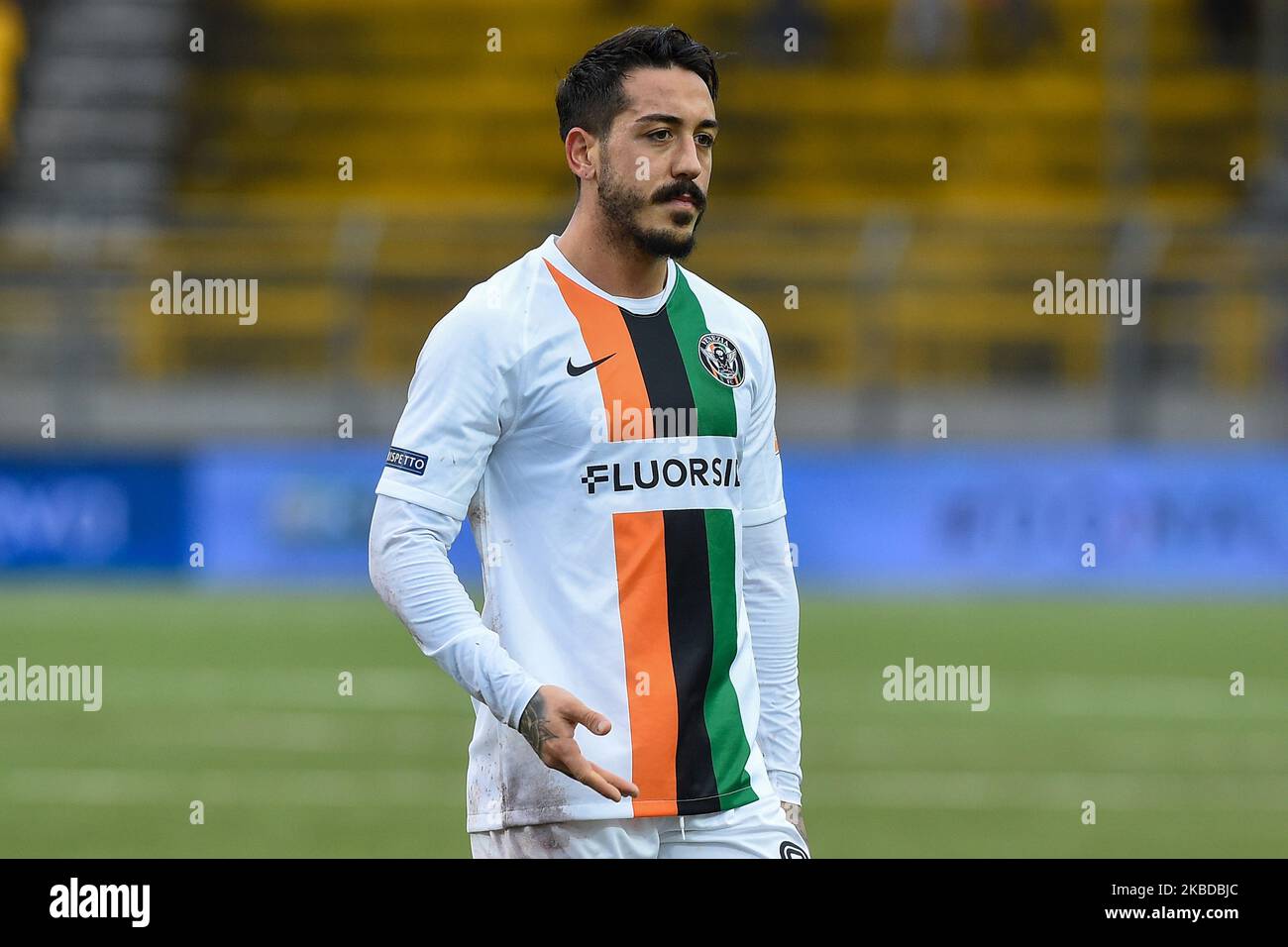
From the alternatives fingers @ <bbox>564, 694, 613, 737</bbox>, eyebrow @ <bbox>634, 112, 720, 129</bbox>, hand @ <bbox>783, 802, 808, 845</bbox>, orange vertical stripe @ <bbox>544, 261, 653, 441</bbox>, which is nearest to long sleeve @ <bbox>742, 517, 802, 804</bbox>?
hand @ <bbox>783, 802, 808, 845</bbox>

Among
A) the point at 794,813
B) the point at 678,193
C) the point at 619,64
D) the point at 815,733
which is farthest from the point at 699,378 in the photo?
the point at 815,733

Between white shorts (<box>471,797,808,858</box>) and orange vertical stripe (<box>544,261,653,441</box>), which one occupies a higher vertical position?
orange vertical stripe (<box>544,261,653,441</box>)

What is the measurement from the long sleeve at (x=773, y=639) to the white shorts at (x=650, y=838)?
24cm

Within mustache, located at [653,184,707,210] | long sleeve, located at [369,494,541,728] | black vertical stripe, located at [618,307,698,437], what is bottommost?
long sleeve, located at [369,494,541,728]

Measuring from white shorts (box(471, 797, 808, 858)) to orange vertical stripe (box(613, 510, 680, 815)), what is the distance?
5 cm

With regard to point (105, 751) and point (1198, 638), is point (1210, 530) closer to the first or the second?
point (1198, 638)

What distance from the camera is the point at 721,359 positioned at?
419cm

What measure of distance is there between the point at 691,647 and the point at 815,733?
7.04 metres

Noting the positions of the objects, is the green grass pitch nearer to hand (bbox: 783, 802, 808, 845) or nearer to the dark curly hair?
hand (bbox: 783, 802, 808, 845)

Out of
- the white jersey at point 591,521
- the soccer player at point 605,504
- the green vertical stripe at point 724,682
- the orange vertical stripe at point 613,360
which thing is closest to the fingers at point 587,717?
the soccer player at point 605,504

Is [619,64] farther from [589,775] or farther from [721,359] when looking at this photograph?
[589,775]

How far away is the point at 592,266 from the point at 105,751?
6994 millimetres

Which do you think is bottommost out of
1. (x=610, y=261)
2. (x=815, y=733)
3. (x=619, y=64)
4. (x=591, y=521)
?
(x=815, y=733)

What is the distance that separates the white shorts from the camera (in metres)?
3.99
